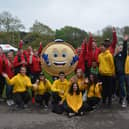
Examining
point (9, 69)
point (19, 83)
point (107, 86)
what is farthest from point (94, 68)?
point (9, 69)

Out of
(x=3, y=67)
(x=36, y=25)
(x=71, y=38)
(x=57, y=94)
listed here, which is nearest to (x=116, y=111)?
(x=57, y=94)

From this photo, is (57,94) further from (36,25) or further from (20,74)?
(36,25)

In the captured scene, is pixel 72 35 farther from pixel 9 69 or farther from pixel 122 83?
pixel 122 83

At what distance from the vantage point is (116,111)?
25.6 ft

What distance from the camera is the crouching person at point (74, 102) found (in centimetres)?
737

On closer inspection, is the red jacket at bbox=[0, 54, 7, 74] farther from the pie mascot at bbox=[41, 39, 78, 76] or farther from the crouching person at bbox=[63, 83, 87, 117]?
the crouching person at bbox=[63, 83, 87, 117]

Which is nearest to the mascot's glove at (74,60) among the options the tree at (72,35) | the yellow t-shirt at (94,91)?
the yellow t-shirt at (94,91)

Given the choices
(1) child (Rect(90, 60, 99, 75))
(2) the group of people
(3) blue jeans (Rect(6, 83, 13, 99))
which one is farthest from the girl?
(3) blue jeans (Rect(6, 83, 13, 99))

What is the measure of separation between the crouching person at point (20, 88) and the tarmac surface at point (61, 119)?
276 millimetres

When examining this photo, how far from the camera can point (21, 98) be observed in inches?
318

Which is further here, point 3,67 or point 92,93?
point 3,67

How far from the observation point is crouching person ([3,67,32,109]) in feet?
26.4

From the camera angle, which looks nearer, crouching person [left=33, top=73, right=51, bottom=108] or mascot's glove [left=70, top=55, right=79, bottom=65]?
crouching person [left=33, top=73, right=51, bottom=108]

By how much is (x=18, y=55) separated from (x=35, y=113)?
6.78 ft
